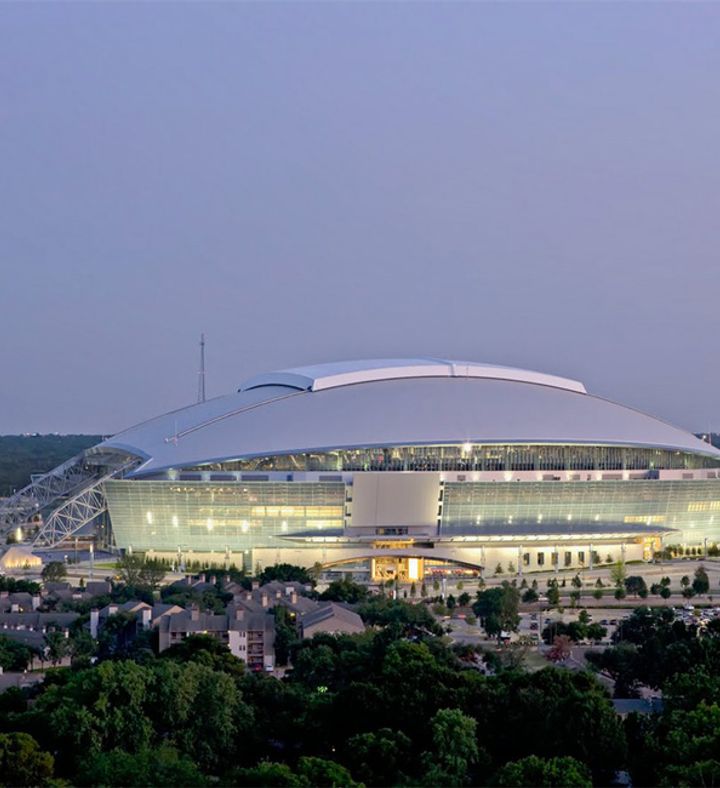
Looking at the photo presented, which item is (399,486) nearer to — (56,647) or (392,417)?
(392,417)

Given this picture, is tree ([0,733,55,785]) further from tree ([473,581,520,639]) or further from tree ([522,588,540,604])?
tree ([522,588,540,604])

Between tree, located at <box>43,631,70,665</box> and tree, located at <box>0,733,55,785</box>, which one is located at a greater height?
tree, located at <box>43,631,70,665</box>

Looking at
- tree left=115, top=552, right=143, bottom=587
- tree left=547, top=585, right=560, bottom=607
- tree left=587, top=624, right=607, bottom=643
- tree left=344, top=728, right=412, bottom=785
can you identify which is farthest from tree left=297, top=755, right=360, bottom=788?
tree left=115, top=552, right=143, bottom=587

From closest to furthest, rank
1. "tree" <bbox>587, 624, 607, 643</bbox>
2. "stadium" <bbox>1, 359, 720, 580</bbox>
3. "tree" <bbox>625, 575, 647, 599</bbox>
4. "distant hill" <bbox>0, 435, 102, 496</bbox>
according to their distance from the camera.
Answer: "tree" <bbox>587, 624, 607, 643</bbox>, "tree" <bbox>625, 575, 647, 599</bbox>, "stadium" <bbox>1, 359, 720, 580</bbox>, "distant hill" <bbox>0, 435, 102, 496</bbox>

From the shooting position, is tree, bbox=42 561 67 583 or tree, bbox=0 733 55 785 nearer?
tree, bbox=0 733 55 785

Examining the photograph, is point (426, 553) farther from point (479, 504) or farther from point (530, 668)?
point (530, 668)
